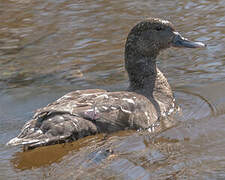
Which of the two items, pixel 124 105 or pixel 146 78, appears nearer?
pixel 124 105

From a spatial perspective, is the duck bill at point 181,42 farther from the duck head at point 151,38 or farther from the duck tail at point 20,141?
the duck tail at point 20,141

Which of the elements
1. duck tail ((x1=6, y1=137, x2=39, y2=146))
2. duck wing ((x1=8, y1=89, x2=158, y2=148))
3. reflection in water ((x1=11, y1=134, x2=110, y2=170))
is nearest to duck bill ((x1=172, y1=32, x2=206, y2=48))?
duck wing ((x1=8, y1=89, x2=158, y2=148))

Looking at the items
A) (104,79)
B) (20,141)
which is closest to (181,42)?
(104,79)

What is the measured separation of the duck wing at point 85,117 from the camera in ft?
20.2

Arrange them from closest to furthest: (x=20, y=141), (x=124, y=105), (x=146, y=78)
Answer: (x=20, y=141) < (x=124, y=105) < (x=146, y=78)

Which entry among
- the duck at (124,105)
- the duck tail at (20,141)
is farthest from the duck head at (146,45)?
the duck tail at (20,141)

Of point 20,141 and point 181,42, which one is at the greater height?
point 181,42

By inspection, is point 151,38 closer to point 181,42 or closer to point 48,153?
point 181,42

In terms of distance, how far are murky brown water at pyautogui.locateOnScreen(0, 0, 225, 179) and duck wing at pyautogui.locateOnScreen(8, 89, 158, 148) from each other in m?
0.15

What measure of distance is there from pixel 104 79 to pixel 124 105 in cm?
174

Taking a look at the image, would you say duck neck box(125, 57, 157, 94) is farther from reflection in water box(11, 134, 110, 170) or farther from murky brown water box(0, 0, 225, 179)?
reflection in water box(11, 134, 110, 170)

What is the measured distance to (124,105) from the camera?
669 cm

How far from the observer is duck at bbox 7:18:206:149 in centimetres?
619

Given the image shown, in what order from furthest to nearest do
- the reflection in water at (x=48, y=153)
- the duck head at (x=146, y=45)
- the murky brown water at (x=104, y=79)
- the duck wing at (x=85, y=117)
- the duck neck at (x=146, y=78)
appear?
1. the duck head at (x=146, y=45)
2. the duck neck at (x=146, y=78)
3. the duck wing at (x=85, y=117)
4. the reflection in water at (x=48, y=153)
5. the murky brown water at (x=104, y=79)
